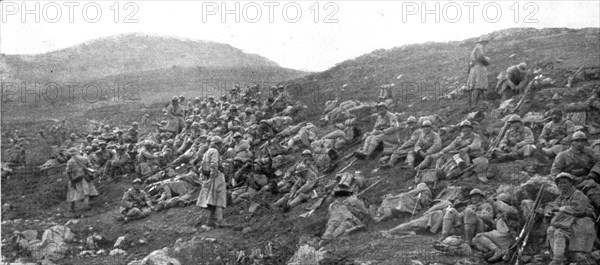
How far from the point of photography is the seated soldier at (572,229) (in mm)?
7535

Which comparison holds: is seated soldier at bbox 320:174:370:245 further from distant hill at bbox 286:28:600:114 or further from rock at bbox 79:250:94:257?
distant hill at bbox 286:28:600:114

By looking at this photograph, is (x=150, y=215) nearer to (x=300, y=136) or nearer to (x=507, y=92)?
(x=300, y=136)

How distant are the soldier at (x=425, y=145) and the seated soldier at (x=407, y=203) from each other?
142cm

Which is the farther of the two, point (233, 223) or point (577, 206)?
point (233, 223)

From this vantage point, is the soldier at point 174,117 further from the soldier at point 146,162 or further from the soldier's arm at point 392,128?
the soldier's arm at point 392,128

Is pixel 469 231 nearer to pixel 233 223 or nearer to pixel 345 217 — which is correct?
pixel 345 217

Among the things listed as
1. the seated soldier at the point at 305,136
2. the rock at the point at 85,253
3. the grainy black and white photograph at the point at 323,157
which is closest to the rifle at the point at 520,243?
the grainy black and white photograph at the point at 323,157

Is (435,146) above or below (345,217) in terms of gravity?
above

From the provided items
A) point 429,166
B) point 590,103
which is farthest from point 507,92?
point 429,166

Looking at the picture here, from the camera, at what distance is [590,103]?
10.7 m

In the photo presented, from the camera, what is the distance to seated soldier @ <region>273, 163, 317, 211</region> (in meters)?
11.3

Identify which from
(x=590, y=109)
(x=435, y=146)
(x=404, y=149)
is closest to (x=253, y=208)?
(x=404, y=149)

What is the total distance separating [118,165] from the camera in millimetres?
15102

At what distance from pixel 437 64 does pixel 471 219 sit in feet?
31.4
